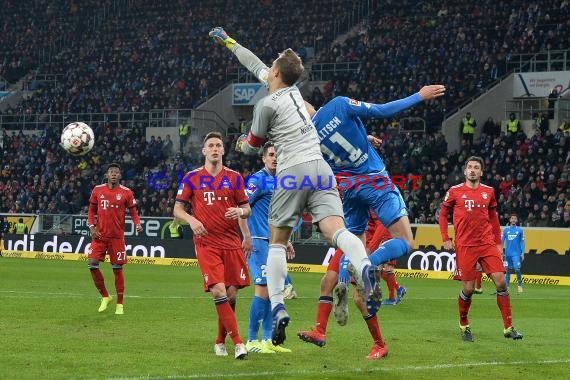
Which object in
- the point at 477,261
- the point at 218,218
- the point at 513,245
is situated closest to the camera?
the point at 218,218

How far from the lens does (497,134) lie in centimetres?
3650

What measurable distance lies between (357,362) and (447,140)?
2853 cm

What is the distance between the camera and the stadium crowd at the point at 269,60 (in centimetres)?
3428

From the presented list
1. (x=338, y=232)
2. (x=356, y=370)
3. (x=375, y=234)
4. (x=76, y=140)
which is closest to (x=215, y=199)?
(x=338, y=232)

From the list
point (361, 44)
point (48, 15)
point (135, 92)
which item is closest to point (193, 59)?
point (135, 92)

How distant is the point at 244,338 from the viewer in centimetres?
1253

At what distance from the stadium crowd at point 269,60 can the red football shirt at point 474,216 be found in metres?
16.4

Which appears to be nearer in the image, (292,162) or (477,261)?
(292,162)

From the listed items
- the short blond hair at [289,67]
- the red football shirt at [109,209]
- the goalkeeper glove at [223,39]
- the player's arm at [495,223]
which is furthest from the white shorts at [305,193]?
the red football shirt at [109,209]

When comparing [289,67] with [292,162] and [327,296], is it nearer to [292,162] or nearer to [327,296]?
[292,162]

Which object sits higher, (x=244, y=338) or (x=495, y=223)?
(x=495, y=223)

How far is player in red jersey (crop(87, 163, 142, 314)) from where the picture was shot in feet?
56.1

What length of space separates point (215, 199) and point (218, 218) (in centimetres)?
22

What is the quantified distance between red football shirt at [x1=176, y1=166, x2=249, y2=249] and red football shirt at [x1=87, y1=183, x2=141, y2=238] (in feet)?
21.1
